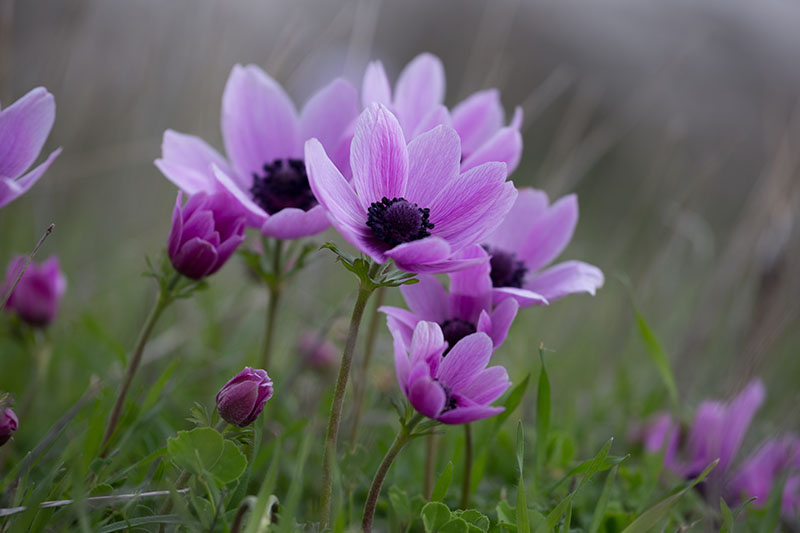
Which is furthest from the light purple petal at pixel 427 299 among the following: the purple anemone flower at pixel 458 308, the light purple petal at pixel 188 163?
the light purple petal at pixel 188 163

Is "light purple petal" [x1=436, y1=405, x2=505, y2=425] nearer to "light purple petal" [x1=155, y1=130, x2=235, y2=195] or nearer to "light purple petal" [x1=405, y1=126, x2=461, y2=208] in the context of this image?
"light purple petal" [x1=405, y1=126, x2=461, y2=208]

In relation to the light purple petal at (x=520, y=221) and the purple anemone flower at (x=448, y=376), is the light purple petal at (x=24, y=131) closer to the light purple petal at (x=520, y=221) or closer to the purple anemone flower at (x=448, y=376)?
the purple anemone flower at (x=448, y=376)

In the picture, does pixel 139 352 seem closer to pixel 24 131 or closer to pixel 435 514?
pixel 24 131

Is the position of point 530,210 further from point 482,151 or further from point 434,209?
point 434,209

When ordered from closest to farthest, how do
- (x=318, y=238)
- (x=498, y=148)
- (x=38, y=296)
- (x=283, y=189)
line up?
(x=498, y=148) < (x=283, y=189) < (x=38, y=296) < (x=318, y=238)

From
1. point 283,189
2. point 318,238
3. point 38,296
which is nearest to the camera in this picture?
point 283,189

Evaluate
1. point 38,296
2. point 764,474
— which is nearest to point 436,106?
point 38,296

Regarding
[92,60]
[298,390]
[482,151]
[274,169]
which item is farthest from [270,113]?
[92,60]

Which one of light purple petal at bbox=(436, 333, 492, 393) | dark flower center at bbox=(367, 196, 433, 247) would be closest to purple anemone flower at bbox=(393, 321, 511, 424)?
light purple petal at bbox=(436, 333, 492, 393)
